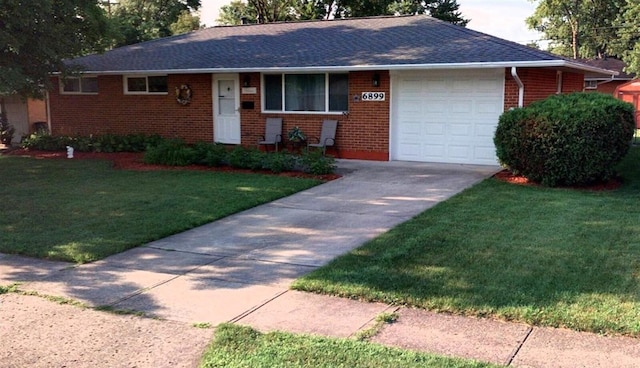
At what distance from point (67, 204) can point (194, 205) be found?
207 centimetres

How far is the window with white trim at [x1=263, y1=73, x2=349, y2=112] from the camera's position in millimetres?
15234

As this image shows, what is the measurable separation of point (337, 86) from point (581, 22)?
40.6 meters

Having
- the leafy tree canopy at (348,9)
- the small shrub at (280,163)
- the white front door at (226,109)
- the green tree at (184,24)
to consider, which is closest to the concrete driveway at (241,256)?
the small shrub at (280,163)

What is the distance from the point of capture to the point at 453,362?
13.1 feet

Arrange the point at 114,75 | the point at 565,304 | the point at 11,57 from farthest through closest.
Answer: the point at 114,75, the point at 11,57, the point at 565,304

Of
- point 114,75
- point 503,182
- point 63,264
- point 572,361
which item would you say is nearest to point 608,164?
point 503,182

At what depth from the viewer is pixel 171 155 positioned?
1405cm

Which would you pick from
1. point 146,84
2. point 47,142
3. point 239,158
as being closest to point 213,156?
point 239,158

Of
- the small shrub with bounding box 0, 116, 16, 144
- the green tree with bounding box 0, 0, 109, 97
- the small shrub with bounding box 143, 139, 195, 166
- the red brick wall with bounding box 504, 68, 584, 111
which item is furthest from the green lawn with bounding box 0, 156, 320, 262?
the small shrub with bounding box 0, 116, 16, 144

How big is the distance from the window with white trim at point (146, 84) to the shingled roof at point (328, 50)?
494 millimetres

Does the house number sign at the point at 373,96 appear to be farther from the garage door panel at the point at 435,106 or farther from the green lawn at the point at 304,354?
the green lawn at the point at 304,354

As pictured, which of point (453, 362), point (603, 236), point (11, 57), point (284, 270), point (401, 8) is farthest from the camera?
point (401, 8)

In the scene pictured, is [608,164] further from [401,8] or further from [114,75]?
[401,8]

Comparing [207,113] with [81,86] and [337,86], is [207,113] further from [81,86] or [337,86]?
[81,86]
